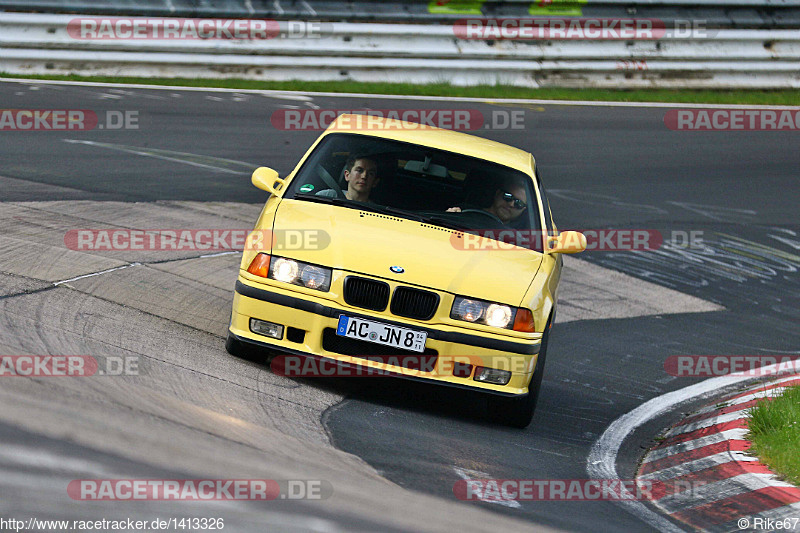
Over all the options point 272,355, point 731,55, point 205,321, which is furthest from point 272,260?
point 731,55

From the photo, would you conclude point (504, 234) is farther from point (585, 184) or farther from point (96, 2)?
point (96, 2)

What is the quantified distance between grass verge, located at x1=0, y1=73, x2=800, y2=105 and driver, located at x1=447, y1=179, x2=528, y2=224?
37.5 feet

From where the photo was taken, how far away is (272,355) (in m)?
7.03

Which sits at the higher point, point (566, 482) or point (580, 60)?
point (580, 60)

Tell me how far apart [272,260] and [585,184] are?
30.7 feet

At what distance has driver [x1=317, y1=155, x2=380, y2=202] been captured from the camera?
23.9 ft

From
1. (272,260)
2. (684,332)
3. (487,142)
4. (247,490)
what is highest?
(487,142)

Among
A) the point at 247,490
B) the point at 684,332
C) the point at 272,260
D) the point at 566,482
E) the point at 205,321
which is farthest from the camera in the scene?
the point at 684,332

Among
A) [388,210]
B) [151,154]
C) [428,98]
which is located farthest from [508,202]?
[428,98]

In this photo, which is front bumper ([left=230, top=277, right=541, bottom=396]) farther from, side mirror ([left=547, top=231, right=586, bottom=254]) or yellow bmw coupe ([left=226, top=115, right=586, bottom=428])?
side mirror ([left=547, top=231, right=586, bottom=254])

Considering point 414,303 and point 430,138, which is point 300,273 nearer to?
point 414,303

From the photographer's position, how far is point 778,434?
635 centimetres

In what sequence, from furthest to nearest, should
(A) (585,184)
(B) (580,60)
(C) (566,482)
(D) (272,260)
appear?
(B) (580,60) < (A) (585,184) < (D) (272,260) < (C) (566,482)

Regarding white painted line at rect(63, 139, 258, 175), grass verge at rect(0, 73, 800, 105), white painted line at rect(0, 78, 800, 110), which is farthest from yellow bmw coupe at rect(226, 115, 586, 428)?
grass verge at rect(0, 73, 800, 105)
